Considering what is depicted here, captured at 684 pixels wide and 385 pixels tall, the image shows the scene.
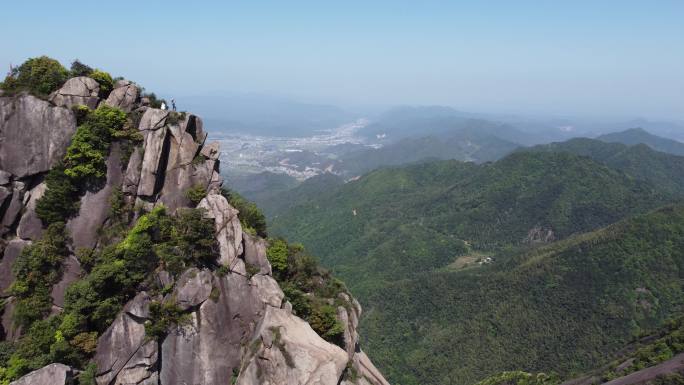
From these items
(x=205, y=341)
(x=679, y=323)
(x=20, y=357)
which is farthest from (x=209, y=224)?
(x=679, y=323)

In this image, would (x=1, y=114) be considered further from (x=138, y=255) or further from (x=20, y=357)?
(x=20, y=357)

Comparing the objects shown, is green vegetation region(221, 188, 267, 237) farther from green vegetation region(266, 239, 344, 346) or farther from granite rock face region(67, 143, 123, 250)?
granite rock face region(67, 143, 123, 250)

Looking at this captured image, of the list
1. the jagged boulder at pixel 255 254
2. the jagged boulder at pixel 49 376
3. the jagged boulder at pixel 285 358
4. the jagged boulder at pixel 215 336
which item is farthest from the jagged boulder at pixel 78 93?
the jagged boulder at pixel 285 358

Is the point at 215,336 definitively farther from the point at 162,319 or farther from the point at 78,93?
the point at 78,93

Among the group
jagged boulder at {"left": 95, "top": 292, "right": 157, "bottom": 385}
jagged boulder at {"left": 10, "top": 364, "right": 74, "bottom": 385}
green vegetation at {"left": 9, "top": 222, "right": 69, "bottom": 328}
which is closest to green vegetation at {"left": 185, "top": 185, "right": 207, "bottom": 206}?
jagged boulder at {"left": 95, "top": 292, "right": 157, "bottom": 385}

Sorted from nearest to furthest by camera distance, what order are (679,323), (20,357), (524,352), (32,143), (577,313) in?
(20,357) < (32,143) < (679,323) < (524,352) < (577,313)

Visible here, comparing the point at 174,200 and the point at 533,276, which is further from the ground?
the point at 174,200
